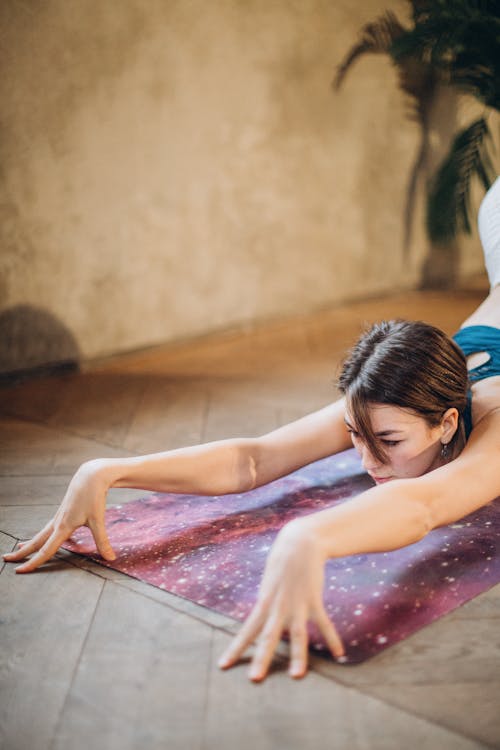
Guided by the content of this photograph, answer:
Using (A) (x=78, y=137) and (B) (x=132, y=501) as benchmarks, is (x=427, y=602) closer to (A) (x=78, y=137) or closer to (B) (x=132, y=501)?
(B) (x=132, y=501)

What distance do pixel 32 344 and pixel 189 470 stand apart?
60.6 inches

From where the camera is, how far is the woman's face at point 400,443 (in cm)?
160

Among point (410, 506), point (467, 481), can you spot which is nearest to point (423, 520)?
point (410, 506)

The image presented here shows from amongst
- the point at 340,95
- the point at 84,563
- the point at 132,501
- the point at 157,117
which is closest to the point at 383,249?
the point at 340,95

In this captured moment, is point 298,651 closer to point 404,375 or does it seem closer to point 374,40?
point 404,375

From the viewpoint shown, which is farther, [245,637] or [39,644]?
[39,644]

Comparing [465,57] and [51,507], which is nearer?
[51,507]

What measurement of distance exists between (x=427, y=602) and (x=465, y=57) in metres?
3.11

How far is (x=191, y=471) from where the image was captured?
171 cm

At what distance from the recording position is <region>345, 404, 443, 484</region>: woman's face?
62.9 inches

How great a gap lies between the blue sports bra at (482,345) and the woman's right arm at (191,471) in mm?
320

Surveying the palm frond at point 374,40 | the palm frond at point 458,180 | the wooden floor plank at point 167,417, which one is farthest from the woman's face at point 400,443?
the palm frond at point 374,40

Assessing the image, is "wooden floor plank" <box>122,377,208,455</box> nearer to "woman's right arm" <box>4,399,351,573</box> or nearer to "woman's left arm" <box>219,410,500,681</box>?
"woman's right arm" <box>4,399,351,573</box>

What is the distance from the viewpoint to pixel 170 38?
3.24 metres
